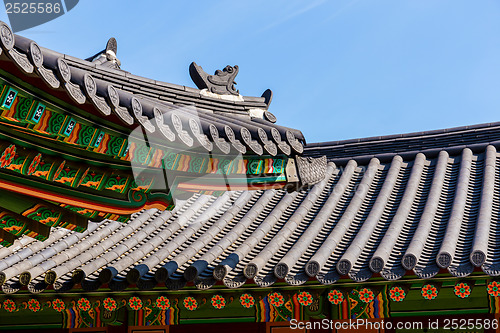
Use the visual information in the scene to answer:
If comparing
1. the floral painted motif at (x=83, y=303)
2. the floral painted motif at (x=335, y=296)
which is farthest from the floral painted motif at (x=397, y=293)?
the floral painted motif at (x=83, y=303)

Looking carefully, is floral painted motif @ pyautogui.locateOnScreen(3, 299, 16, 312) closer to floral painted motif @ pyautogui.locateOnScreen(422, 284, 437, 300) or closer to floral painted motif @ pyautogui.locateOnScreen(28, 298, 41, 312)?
floral painted motif @ pyautogui.locateOnScreen(28, 298, 41, 312)

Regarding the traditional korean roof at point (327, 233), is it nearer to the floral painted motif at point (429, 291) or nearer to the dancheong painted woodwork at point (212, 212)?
the dancheong painted woodwork at point (212, 212)

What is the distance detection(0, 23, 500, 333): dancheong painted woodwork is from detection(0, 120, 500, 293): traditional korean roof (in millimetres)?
22

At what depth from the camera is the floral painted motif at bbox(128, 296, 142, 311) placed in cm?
575

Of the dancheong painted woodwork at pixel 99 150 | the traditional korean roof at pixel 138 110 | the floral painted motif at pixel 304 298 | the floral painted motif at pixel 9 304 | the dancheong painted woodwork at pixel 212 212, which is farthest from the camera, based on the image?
the floral painted motif at pixel 9 304

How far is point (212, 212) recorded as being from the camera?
313 inches

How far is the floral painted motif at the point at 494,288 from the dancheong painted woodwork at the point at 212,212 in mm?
24

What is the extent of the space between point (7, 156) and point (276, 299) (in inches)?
103

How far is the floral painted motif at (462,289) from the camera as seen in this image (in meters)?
5.11

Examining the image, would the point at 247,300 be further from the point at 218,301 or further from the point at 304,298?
the point at 304,298

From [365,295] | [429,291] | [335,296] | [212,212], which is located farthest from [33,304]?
[429,291]

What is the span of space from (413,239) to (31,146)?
3622 millimetres

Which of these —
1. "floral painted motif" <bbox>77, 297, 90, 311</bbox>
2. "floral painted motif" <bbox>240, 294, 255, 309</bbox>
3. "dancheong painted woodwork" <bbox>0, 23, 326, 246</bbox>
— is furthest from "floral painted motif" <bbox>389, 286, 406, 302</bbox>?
"floral painted motif" <bbox>77, 297, 90, 311</bbox>

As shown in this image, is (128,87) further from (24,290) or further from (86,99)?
(86,99)
